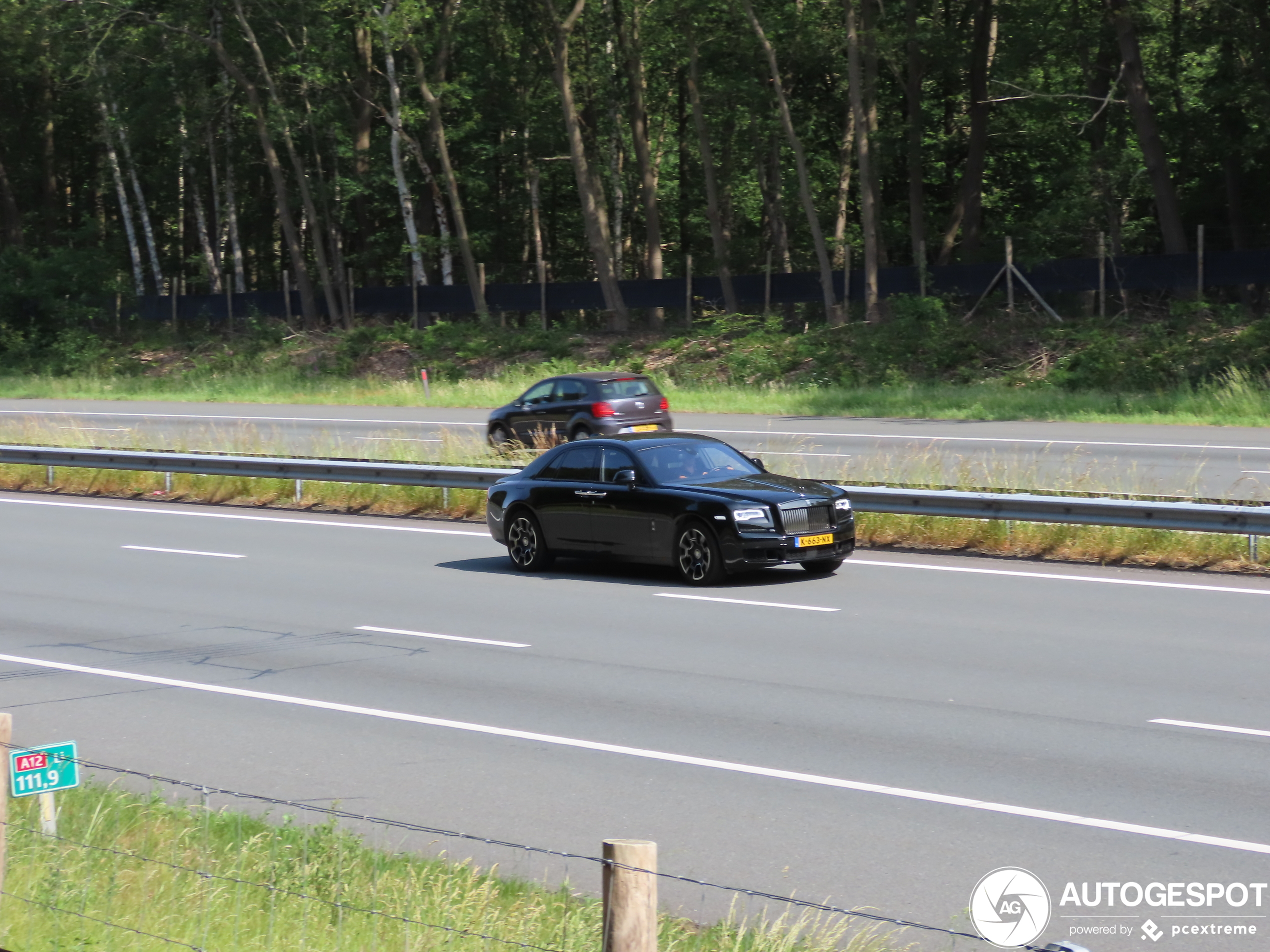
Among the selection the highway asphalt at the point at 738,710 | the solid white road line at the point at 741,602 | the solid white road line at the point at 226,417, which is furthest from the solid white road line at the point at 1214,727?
the solid white road line at the point at 226,417

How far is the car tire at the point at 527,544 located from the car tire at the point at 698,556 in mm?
1766

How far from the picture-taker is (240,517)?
2191cm

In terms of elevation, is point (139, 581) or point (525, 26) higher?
A: point (525, 26)

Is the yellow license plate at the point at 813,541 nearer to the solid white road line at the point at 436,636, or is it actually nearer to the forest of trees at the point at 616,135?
the solid white road line at the point at 436,636

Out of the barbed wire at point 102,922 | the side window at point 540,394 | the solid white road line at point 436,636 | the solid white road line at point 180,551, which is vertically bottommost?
the solid white road line at point 436,636

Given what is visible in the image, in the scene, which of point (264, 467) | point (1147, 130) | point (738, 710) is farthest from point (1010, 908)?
point (1147, 130)

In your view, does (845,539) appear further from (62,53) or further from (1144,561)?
(62,53)

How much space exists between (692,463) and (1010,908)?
9.85 metres

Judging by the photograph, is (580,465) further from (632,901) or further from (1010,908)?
(632,901)

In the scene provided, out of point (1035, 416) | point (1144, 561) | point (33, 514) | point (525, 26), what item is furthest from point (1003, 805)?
point (525, 26)

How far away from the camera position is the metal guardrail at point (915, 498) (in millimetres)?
14734

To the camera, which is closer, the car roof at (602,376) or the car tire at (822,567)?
the car tire at (822,567)

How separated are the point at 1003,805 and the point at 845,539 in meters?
7.47

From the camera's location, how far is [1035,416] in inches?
1203
